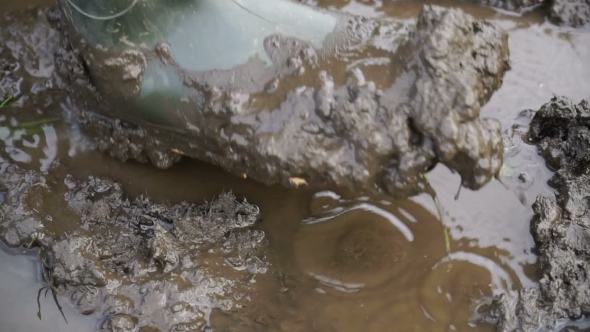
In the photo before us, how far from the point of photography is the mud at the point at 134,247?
1712 millimetres

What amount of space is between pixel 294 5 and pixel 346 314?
98cm

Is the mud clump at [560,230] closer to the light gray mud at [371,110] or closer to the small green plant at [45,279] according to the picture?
the light gray mud at [371,110]

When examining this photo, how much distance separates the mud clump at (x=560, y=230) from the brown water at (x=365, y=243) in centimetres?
5

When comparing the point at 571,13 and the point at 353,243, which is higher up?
the point at 571,13

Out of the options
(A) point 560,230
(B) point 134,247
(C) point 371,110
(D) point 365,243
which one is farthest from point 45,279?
(A) point 560,230

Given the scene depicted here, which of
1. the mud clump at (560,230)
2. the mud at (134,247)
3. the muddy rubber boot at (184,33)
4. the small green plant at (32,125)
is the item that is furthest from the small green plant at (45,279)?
the mud clump at (560,230)

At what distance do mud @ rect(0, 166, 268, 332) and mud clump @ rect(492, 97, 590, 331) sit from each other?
846mm

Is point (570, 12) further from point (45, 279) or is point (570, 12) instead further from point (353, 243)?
point (45, 279)

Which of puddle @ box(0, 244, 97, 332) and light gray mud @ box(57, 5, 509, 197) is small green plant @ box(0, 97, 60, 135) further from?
light gray mud @ box(57, 5, 509, 197)

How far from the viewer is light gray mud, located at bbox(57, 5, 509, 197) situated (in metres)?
1.38

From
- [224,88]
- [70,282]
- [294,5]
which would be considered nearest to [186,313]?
[70,282]

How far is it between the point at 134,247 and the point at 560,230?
140cm

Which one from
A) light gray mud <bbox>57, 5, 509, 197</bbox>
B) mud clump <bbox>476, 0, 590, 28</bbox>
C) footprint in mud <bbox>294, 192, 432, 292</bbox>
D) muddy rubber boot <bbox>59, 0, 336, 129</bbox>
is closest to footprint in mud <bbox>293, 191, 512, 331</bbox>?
footprint in mud <bbox>294, 192, 432, 292</bbox>

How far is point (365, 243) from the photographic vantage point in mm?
1778
